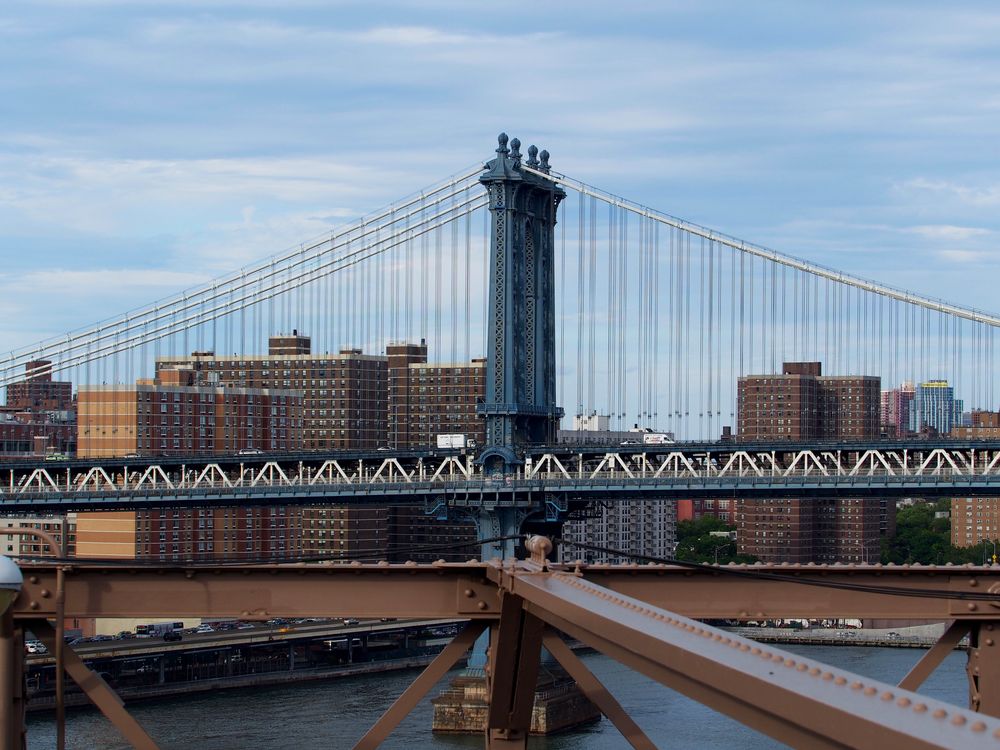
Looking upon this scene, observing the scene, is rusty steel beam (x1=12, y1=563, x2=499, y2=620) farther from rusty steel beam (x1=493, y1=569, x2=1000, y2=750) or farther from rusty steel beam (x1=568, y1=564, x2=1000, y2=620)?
rusty steel beam (x1=493, y1=569, x2=1000, y2=750)

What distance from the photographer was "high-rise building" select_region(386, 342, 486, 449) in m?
111

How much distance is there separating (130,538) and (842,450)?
39660 millimetres

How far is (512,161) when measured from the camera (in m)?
53.8

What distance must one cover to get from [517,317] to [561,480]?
5125 mm

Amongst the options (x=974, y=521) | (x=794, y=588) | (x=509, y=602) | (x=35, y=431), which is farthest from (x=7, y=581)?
(x=974, y=521)

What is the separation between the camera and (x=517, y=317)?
Result: 5247 cm

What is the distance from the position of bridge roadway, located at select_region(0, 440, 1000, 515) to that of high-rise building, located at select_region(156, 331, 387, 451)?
52.6 meters

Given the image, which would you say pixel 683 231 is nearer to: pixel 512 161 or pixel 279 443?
pixel 512 161

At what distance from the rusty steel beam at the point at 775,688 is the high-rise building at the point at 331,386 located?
340 ft

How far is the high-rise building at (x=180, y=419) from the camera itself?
282 feet

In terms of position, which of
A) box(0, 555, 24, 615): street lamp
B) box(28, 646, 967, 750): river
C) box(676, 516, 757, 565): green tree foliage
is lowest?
box(28, 646, 967, 750): river

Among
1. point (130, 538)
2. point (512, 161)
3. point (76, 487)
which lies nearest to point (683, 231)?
point (512, 161)

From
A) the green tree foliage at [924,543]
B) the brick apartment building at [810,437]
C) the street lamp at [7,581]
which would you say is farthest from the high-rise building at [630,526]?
the street lamp at [7,581]

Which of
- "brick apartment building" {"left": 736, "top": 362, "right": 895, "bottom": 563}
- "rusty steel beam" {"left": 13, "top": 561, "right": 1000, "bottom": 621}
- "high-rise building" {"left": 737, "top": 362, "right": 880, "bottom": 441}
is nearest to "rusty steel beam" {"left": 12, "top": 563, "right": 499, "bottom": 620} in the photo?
"rusty steel beam" {"left": 13, "top": 561, "right": 1000, "bottom": 621}
